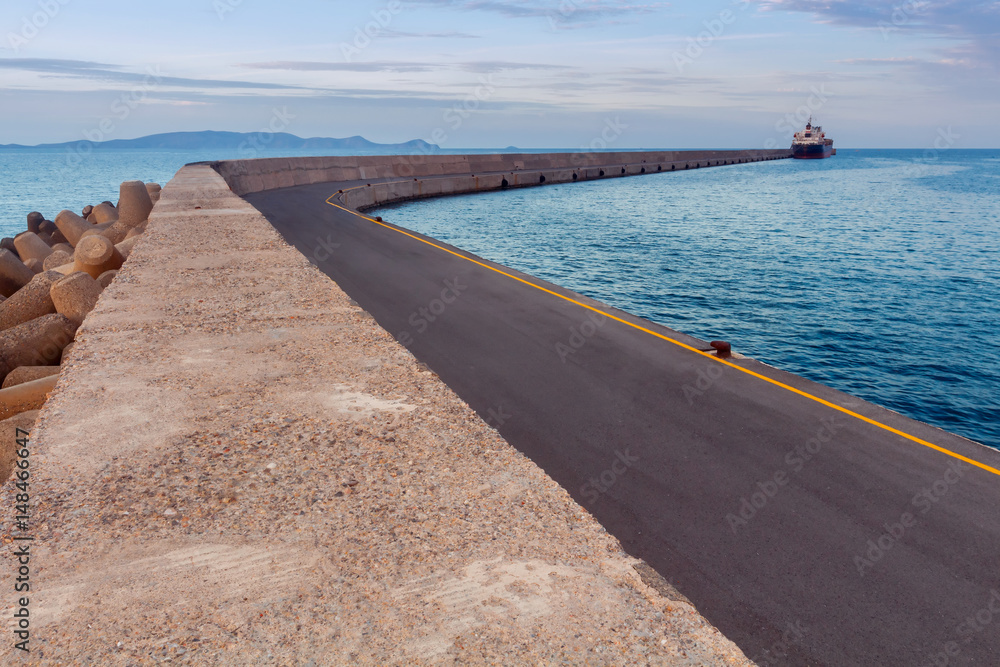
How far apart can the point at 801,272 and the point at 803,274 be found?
0.39m

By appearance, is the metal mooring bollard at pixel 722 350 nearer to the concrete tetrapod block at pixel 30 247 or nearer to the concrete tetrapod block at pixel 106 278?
the concrete tetrapod block at pixel 106 278

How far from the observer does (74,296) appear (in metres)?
10.2

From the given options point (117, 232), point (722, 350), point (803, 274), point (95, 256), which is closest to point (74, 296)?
point (95, 256)

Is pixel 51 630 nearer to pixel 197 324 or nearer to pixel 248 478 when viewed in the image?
pixel 248 478

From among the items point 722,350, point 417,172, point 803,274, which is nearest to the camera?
point 722,350

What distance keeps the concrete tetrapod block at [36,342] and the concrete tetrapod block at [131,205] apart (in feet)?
40.0

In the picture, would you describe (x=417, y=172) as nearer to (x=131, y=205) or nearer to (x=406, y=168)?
(x=406, y=168)

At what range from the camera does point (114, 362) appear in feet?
18.1

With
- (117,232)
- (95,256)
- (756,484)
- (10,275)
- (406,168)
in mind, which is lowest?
(756,484)

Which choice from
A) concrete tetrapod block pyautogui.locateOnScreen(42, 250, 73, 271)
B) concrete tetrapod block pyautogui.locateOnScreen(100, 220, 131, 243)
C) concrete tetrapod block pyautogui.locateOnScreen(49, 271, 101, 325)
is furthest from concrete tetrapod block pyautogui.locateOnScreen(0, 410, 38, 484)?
concrete tetrapod block pyautogui.locateOnScreen(100, 220, 131, 243)

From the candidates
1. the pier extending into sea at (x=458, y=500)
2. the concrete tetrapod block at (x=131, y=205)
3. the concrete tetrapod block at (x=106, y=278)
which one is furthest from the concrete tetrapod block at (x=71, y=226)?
the pier extending into sea at (x=458, y=500)

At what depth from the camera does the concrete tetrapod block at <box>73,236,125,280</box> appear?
12617 millimetres

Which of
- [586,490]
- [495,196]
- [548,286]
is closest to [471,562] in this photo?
[586,490]

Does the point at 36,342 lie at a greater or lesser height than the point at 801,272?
greater
